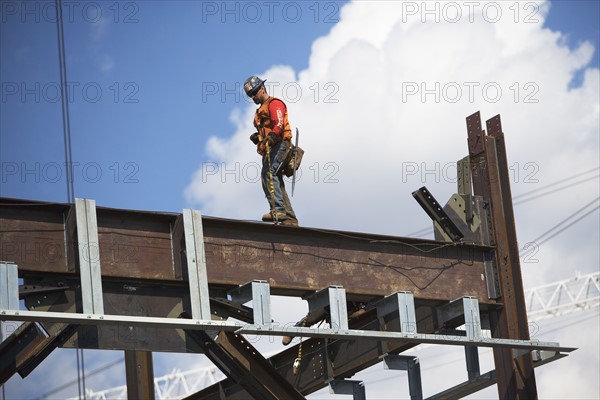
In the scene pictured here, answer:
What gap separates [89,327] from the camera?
50.1 ft

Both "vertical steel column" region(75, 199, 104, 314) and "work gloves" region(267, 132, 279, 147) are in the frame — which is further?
"work gloves" region(267, 132, 279, 147)

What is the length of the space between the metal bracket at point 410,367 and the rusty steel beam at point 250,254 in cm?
117

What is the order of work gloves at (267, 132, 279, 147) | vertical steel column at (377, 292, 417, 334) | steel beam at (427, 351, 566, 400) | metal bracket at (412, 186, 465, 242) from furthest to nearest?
metal bracket at (412, 186, 465, 242)
steel beam at (427, 351, 566, 400)
work gloves at (267, 132, 279, 147)
vertical steel column at (377, 292, 417, 334)

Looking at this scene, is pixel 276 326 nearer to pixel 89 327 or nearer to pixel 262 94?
pixel 89 327

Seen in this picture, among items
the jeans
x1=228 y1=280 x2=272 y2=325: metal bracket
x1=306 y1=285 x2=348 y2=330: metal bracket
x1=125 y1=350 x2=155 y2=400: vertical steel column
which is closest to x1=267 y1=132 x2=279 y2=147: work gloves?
the jeans

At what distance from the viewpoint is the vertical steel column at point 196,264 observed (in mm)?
14297

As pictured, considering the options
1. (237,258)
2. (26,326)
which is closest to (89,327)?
(26,326)

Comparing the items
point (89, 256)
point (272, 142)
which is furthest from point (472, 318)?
point (89, 256)

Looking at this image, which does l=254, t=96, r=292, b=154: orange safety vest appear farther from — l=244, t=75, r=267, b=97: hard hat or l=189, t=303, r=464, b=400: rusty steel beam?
l=189, t=303, r=464, b=400: rusty steel beam

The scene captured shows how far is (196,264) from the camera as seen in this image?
14.5m

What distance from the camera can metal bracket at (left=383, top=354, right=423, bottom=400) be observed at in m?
17.2

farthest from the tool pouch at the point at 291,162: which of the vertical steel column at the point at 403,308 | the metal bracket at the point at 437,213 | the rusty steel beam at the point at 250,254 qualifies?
the vertical steel column at the point at 403,308

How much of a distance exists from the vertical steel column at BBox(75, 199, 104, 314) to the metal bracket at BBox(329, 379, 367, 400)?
17.2 ft

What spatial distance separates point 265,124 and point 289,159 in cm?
56
